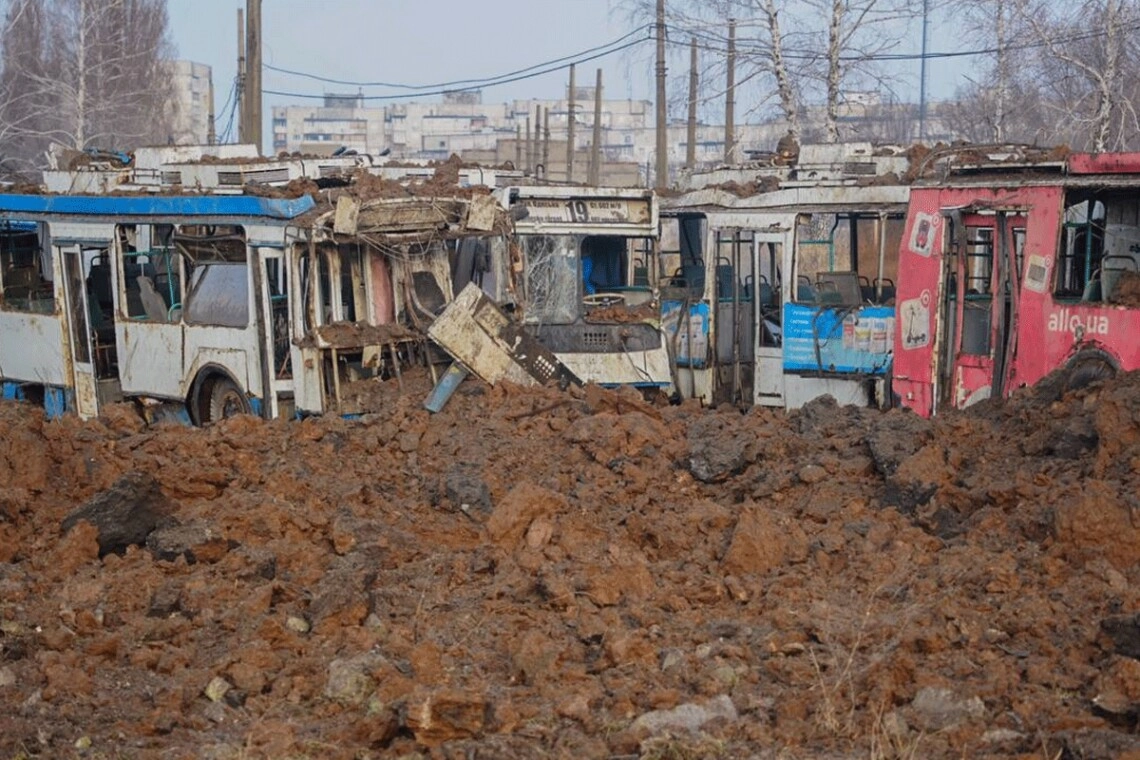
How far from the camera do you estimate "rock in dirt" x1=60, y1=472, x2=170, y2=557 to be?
8.77 m

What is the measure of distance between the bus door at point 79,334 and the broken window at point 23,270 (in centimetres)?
141

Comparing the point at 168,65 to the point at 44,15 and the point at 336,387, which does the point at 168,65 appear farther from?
the point at 336,387

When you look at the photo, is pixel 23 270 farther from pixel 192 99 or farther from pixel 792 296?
pixel 192 99

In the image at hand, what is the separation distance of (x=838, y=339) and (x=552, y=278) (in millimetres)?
2828

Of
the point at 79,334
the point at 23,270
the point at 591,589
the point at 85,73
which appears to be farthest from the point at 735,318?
the point at 85,73

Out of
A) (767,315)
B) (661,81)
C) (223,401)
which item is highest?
(661,81)

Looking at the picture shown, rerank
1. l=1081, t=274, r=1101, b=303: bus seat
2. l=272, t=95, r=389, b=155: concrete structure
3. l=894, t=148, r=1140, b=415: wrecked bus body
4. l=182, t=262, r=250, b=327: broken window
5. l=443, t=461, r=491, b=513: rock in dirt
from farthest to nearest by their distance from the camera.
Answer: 1. l=272, t=95, r=389, b=155: concrete structure
2. l=182, t=262, r=250, b=327: broken window
3. l=1081, t=274, r=1101, b=303: bus seat
4. l=894, t=148, r=1140, b=415: wrecked bus body
5. l=443, t=461, r=491, b=513: rock in dirt

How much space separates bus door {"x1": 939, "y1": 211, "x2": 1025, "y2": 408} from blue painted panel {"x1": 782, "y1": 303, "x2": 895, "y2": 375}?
1165 mm

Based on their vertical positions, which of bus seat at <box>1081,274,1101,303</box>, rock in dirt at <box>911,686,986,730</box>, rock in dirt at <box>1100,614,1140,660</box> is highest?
bus seat at <box>1081,274,1101,303</box>

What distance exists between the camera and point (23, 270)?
17.0 metres

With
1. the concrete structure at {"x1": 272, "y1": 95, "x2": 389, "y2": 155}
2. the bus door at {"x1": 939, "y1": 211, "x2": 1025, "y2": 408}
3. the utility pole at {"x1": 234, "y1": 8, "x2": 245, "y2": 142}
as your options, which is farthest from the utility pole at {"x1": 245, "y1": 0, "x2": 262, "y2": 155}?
the concrete structure at {"x1": 272, "y1": 95, "x2": 389, "y2": 155}

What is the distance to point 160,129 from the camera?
216 feet

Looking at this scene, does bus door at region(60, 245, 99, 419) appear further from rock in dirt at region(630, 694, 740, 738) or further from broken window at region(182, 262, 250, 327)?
rock in dirt at region(630, 694, 740, 738)

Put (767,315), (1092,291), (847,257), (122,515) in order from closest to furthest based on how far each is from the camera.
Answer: (122,515), (1092,291), (847,257), (767,315)
